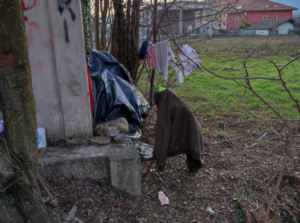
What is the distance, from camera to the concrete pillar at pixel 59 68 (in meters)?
3.35

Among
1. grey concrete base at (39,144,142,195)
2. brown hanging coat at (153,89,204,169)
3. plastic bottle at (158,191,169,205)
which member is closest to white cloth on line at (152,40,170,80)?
brown hanging coat at (153,89,204,169)

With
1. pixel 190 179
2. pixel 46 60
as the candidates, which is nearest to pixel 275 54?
pixel 190 179

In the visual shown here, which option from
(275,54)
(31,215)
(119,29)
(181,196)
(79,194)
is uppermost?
(119,29)

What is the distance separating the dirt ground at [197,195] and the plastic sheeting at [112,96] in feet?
3.06

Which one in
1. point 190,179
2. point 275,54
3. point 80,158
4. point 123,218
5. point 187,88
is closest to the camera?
point 123,218

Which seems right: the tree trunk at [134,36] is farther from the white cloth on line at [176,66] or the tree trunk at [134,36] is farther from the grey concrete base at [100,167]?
the grey concrete base at [100,167]

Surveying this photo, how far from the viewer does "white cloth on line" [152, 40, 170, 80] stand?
4.74 meters

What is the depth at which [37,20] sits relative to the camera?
11.0 feet

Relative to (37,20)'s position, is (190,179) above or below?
below

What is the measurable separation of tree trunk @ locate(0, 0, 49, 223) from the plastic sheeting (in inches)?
71.5

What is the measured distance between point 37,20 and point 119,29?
103 inches

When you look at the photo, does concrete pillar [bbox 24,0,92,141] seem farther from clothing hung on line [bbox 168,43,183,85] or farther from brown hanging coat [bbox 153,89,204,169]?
clothing hung on line [bbox 168,43,183,85]

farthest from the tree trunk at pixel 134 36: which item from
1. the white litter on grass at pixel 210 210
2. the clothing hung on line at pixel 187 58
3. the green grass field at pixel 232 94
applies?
the white litter on grass at pixel 210 210

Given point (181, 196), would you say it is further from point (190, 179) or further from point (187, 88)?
point (187, 88)
